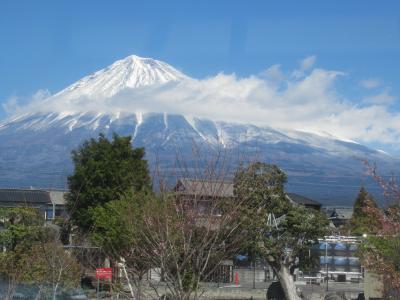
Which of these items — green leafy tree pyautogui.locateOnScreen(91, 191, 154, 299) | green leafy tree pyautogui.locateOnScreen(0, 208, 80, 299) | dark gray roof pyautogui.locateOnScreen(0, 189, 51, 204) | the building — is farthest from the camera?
dark gray roof pyautogui.locateOnScreen(0, 189, 51, 204)

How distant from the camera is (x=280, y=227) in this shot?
27375mm

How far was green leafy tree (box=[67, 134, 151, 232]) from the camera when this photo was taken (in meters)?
36.0

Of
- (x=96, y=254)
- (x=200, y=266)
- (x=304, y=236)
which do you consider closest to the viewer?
(x=200, y=266)

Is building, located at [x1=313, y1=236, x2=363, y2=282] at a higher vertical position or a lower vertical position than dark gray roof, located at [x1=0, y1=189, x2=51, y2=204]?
lower

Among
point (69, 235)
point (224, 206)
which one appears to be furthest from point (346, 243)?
point (224, 206)

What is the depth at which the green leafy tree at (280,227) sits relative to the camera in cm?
2652

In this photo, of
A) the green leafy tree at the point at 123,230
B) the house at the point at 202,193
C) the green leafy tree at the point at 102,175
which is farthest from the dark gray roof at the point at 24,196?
the house at the point at 202,193

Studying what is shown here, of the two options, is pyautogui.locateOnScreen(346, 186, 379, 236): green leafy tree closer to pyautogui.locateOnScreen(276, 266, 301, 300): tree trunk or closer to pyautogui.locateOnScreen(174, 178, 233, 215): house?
pyautogui.locateOnScreen(174, 178, 233, 215): house

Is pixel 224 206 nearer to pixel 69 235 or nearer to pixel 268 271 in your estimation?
pixel 268 271

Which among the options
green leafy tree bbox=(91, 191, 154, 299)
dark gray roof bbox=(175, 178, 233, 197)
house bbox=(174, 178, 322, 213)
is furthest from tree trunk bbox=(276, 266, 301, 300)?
dark gray roof bbox=(175, 178, 233, 197)

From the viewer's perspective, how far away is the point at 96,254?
3062cm

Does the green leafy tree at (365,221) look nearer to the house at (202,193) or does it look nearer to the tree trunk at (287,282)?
the house at (202,193)

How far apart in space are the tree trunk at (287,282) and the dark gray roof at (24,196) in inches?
1237

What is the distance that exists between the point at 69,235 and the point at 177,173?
19180 mm
